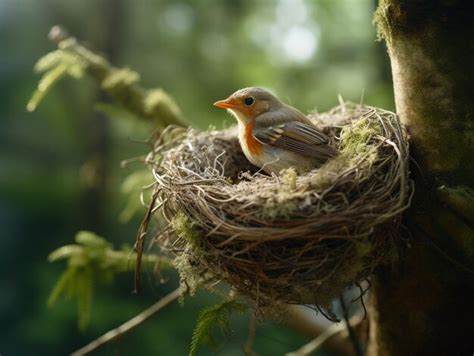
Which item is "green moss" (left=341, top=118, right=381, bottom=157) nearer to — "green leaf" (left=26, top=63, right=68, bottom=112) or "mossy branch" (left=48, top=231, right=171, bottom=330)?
"mossy branch" (left=48, top=231, right=171, bottom=330)

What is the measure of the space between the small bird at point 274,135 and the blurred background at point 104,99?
4.02m

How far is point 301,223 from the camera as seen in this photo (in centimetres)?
240

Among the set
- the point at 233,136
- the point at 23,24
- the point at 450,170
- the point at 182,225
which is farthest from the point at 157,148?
the point at 23,24

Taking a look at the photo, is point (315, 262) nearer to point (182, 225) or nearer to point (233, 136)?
point (182, 225)

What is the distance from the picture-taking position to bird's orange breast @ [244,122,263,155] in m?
3.60

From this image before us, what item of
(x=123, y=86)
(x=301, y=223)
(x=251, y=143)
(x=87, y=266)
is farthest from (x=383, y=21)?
(x=87, y=266)

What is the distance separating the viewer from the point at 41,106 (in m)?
10.9

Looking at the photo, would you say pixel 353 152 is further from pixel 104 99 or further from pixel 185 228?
pixel 104 99

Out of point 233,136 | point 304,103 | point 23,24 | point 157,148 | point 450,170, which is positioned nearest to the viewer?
point 450,170

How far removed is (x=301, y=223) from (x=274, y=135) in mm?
1289

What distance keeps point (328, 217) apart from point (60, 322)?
6.82 metres

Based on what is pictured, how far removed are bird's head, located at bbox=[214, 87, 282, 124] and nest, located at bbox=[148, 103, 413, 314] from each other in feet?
3.19

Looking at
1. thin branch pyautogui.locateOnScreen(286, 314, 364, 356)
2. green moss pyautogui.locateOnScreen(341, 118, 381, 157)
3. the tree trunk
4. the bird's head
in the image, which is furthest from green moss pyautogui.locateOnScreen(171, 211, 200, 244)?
thin branch pyautogui.locateOnScreen(286, 314, 364, 356)

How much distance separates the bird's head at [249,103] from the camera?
387 centimetres
